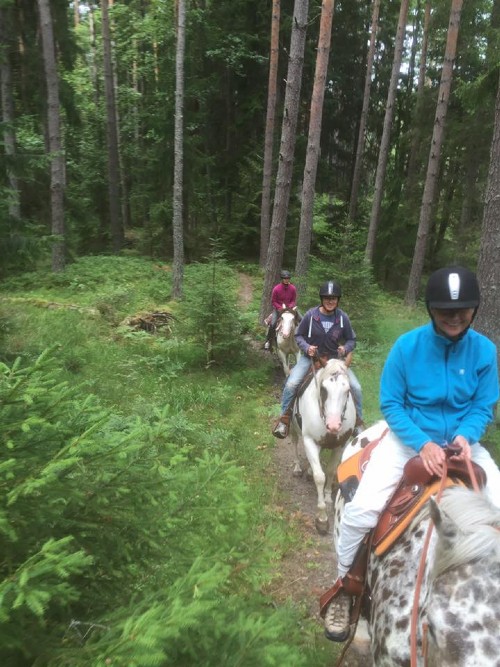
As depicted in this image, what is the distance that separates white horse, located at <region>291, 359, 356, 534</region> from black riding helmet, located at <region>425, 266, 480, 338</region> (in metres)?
2.87

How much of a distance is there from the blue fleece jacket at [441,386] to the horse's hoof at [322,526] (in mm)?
3239

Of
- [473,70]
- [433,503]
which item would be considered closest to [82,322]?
[433,503]

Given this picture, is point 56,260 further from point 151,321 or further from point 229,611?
point 229,611

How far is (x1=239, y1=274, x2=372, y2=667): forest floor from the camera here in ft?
14.4

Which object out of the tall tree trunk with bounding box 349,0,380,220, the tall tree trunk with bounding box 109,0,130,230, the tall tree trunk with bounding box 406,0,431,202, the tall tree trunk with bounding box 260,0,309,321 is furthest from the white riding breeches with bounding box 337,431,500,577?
the tall tree trunk with bounding box 109,0,130,230

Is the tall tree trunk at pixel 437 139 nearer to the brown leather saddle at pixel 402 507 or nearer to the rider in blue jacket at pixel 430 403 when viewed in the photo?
the rider in blue jacket at pixel 430 403

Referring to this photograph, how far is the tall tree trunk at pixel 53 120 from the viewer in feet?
49.0

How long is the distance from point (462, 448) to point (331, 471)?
379 centimetres

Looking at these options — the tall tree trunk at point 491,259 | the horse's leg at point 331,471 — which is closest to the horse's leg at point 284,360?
the horse's leg at point 331,471

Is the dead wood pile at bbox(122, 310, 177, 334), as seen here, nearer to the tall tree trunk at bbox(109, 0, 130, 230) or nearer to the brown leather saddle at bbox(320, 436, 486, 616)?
the brown leather saddle at bbox(320, 436, 486, 616)

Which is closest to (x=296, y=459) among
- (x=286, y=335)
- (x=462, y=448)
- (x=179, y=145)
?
(x=286, y=335)

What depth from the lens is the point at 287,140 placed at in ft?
43.2

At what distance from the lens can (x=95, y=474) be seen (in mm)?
2379

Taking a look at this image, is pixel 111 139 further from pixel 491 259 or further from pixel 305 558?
pixel 305 558
